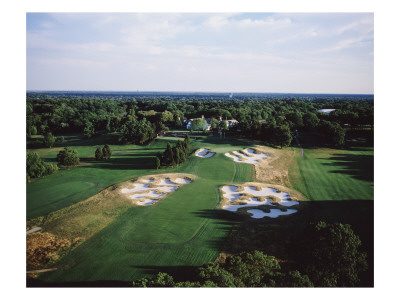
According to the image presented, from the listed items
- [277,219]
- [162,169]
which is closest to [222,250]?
[277,219]

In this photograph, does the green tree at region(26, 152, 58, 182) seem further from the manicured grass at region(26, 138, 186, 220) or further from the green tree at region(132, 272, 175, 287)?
the green tree at region(132, 272, 175, 287)

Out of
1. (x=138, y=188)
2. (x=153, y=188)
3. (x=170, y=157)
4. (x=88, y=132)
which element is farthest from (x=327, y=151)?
(x=88, y=132)

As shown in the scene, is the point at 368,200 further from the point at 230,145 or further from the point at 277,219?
the point at 230,145

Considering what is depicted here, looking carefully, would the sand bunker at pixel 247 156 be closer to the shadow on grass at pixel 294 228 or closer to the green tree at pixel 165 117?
the shadow on grass at pixel 294 228

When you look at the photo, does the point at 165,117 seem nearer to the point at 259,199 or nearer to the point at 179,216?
the point at 259,199

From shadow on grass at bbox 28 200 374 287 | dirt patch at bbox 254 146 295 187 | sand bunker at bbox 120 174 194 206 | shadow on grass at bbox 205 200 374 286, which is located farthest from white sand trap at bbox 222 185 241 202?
sand bunker at bbox 120 174 194 206
